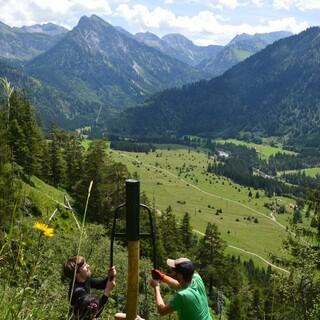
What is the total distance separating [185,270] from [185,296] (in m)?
0.35

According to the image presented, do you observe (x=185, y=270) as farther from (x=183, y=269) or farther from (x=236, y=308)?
(x=236, y=308)

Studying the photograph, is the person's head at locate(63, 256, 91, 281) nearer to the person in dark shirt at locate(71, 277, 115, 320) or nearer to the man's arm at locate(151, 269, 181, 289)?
the person in dark shirt at locate(71, 277, 115, 320)

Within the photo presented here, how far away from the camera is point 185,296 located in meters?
6.07

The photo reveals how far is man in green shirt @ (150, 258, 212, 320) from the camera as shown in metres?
6.07

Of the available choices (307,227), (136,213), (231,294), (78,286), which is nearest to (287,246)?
(307,227)

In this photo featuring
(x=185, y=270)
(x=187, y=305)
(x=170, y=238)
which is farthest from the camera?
(x=170, y=238)

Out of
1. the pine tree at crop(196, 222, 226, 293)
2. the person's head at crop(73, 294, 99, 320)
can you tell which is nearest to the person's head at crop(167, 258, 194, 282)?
the person's head at crop(73, 294, 99, 320)

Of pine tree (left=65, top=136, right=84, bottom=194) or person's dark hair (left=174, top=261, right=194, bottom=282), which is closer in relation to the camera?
person's dark hair (left=174, top=261, right=194, bottom=282)

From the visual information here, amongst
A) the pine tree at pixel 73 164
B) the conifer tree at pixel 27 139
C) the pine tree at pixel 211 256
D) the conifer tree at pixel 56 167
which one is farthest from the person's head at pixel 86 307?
the pine tree at pixel 211 256

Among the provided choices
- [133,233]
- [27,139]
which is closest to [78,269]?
[133,233]

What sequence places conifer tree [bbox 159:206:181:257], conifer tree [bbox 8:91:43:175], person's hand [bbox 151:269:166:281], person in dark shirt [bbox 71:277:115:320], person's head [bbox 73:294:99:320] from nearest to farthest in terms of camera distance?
1. person's hand [bbox 151:269:166:281]
2. person in dark shirt [bbox 71:277:115:320]
3. person's head [bbox 73:294:99:320]
4. conifer tree [bbox 8:91:43:175]
5. conifer tree [bbox 159:206:181:257]

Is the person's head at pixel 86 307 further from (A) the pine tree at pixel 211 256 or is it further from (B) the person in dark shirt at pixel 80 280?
(A) the pine tree at pixel 211 256

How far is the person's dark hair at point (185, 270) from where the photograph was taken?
6301 millimetres

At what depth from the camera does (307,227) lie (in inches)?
1245
